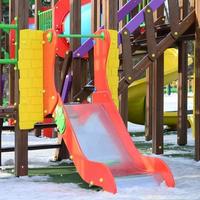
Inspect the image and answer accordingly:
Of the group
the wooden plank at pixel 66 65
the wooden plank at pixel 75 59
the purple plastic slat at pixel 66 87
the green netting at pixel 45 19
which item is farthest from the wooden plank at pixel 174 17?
the green netting at pixel 45 19

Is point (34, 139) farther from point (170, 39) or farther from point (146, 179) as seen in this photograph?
point (146, 179)

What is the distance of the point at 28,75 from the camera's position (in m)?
6.03

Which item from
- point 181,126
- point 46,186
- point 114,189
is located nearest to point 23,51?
point 46,186

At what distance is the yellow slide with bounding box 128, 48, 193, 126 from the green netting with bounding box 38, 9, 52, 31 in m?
2.66

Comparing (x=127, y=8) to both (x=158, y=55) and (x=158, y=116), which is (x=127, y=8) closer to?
(x=158, y=55)

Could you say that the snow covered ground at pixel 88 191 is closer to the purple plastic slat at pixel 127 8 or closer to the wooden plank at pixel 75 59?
the wooden plank at pixel 75 59

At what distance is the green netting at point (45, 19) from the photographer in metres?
10.4

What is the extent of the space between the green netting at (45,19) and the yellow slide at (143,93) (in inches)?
105

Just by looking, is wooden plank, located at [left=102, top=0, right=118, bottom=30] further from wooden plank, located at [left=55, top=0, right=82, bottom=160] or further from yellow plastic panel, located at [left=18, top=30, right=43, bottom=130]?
yellow plastic panel, located at [left=18, top=30, right=43, bottom=130]

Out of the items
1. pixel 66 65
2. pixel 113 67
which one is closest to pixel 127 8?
pixel 66 65

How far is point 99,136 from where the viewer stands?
5.86 m

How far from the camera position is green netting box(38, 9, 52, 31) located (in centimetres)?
1038

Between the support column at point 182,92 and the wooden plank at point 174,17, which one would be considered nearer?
the wooden plank at point 174,17

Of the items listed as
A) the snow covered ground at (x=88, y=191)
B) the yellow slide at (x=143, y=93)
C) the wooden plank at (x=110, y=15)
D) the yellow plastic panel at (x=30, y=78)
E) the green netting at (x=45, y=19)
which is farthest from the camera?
the yellow slide at (x=143, y=93)
